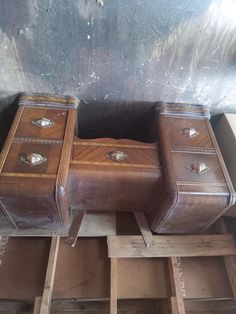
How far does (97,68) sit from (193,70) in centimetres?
45

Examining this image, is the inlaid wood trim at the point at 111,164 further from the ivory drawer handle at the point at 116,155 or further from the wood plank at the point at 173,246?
the wood plank at the point at 173,246

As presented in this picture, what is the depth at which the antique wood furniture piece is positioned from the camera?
103 centimetres

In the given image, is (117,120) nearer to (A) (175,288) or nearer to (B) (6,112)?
(B) (6,112)

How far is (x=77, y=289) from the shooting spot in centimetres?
115

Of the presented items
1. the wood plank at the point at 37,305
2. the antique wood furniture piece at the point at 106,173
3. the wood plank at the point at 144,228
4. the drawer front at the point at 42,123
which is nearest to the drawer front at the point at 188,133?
the antique wood furniture piece at the point at 106,173

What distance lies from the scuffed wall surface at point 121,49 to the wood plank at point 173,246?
2.31ft

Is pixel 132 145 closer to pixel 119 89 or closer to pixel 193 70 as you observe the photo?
pixel 119 89

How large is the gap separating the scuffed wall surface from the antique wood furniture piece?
0.41ft

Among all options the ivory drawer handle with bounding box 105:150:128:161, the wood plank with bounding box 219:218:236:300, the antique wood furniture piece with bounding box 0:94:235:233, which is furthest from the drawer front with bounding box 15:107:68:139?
the wood plank with bounding box 219:218:236:300

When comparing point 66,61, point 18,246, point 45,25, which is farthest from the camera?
point 18,246

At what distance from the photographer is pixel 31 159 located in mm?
1039

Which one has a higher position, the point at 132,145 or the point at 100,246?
the point at 132,145

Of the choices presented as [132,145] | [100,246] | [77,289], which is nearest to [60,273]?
[77,289]

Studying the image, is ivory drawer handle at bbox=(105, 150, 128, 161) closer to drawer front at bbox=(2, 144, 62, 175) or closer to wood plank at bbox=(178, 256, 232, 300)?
drawer front at bbox=(2, 144, 62, 175)
